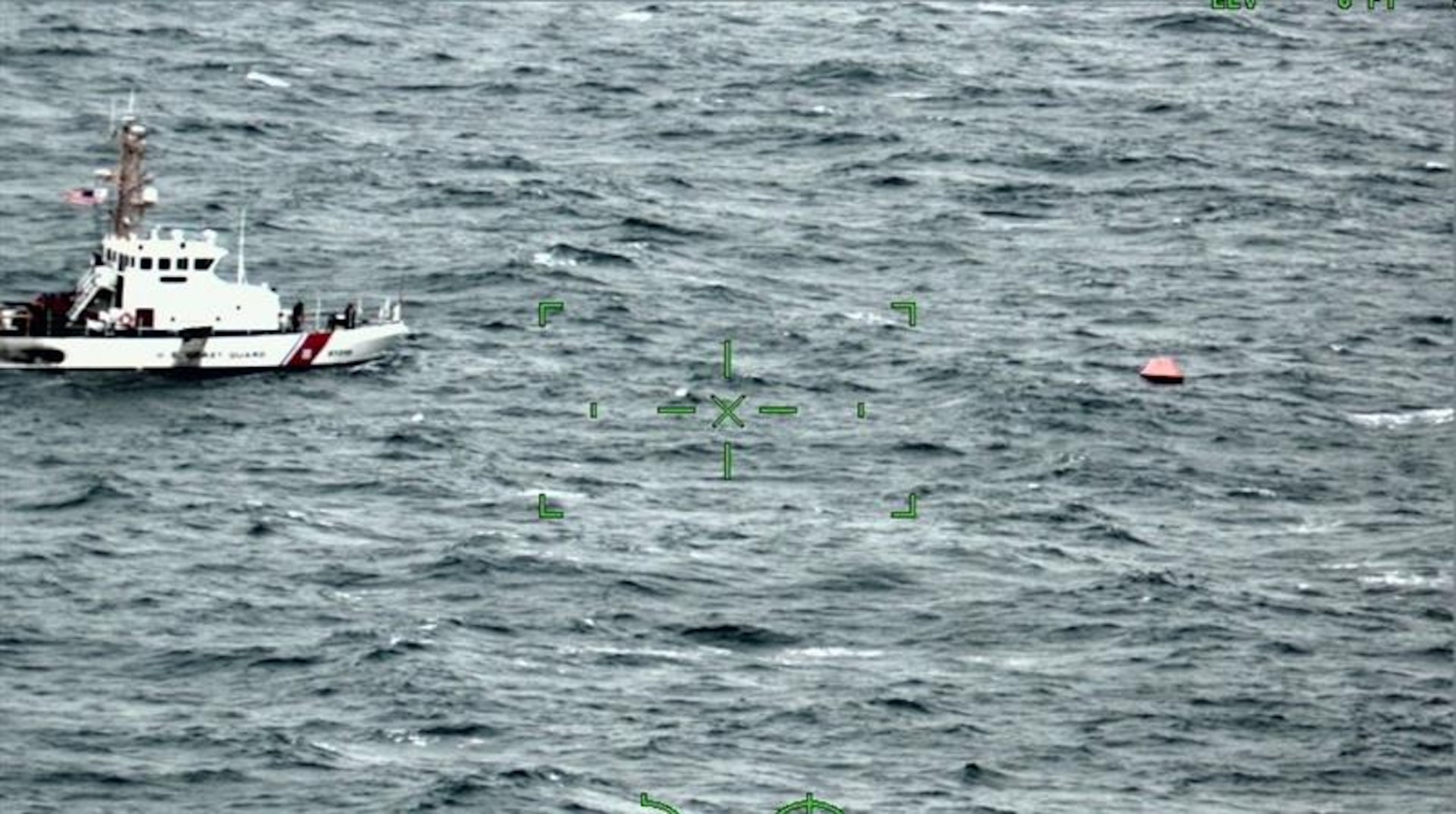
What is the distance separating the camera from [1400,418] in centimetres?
19212

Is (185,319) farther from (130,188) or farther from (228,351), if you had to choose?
(130,188)

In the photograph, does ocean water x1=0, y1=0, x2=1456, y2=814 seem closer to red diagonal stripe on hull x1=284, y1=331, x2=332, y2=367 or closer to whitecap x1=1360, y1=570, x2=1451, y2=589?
whitecap x1=1360, y1=570, x2=1451, y2=589

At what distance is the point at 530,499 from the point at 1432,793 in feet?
151

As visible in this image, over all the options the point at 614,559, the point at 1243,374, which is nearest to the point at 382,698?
the point at 614,559

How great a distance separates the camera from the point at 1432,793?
143m

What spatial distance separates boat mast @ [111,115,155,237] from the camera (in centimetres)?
19688
